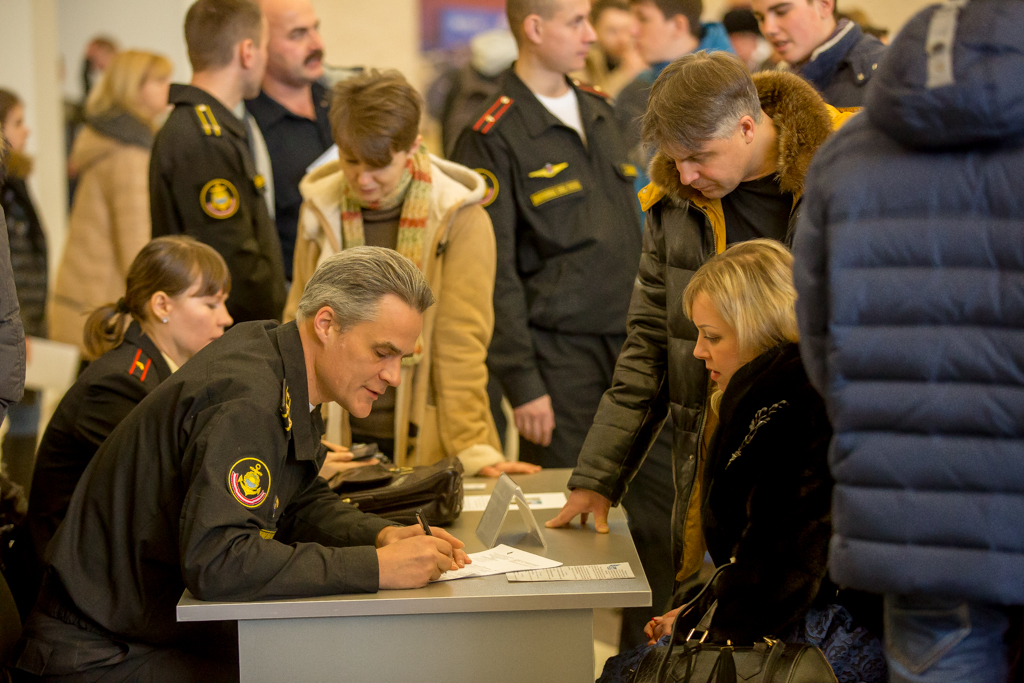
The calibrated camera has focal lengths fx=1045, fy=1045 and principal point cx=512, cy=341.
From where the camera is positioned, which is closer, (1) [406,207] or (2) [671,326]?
(2) [671,326]

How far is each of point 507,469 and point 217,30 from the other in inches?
67.3

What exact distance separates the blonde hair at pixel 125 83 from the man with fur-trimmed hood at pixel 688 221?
3195mm

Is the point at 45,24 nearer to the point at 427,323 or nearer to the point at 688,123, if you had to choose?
the point at 427,323

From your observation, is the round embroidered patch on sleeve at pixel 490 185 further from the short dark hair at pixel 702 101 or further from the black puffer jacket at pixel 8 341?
the black puffer jacket at pixel 8 341

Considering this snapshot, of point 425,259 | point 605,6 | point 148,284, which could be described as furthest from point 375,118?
point 605,6

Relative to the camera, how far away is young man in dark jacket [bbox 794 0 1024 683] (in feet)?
4.16

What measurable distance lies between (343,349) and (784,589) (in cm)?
90

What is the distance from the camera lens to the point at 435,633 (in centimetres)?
174

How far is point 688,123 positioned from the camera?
2061 mm

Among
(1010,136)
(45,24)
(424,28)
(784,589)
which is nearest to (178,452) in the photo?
(784,589)

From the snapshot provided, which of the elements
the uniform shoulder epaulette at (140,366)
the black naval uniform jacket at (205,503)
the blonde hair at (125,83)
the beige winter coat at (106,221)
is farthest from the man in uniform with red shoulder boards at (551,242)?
the blonde hair at (125,83)

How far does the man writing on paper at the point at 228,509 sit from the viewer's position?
1.72 meters

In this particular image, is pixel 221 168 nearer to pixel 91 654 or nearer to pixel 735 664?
pixel 91 654

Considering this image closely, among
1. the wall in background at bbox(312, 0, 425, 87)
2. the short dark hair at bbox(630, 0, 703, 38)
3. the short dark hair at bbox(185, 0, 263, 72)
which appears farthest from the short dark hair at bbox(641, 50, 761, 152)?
the wall in background at bbox(312, 0, 425, 87)
